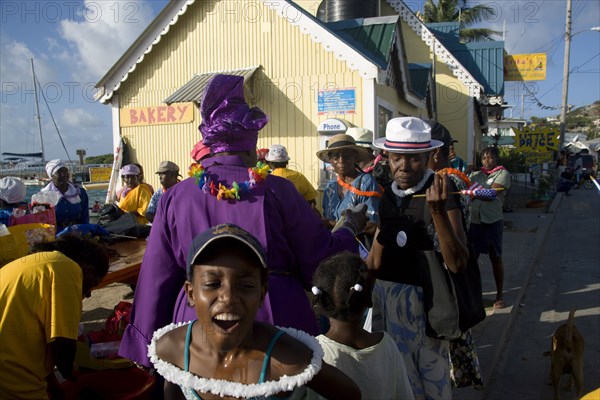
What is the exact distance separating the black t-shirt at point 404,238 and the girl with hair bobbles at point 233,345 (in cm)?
99

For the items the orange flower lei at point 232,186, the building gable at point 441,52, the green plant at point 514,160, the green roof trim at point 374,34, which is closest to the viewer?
the orange flower lei at point 232,186

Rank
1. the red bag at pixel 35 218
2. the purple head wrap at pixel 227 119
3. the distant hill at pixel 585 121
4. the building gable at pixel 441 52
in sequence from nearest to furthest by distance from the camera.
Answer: the purple head wrap at pixel 227 119 < the red bag at pixel 35 218 < the building gable at pixel 441 52 < the distant hill at pixel 585 121

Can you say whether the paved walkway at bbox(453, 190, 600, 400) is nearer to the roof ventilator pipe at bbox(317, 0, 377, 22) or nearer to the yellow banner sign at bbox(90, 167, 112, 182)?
the roof ventilator pipe at bbox(317, 0, 377, 22)

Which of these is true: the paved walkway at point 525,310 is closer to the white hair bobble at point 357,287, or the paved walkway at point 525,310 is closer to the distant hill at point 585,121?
the white hair bobble at point 357,287

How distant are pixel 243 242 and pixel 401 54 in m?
9.17

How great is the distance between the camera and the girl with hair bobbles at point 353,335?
1.85 metres

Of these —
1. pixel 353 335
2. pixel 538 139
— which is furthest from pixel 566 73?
pixel 353 335

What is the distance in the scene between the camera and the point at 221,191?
180 centimetres

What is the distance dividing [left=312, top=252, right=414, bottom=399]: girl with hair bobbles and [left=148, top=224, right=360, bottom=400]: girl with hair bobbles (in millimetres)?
353

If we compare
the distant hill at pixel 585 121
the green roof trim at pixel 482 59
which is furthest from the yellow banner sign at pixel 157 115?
the distant hill at pixel 585 121

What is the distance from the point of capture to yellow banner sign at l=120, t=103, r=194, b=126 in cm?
945

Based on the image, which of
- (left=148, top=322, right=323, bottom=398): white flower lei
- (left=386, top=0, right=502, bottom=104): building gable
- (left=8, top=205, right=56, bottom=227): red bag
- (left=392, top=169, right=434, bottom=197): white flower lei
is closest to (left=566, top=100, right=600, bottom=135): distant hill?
(left=386, top=0, right=502, bottom=104): building gable

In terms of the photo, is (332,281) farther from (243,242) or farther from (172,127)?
(172,127)

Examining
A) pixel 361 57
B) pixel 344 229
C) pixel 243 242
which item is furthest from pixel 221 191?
pixel 361 57
